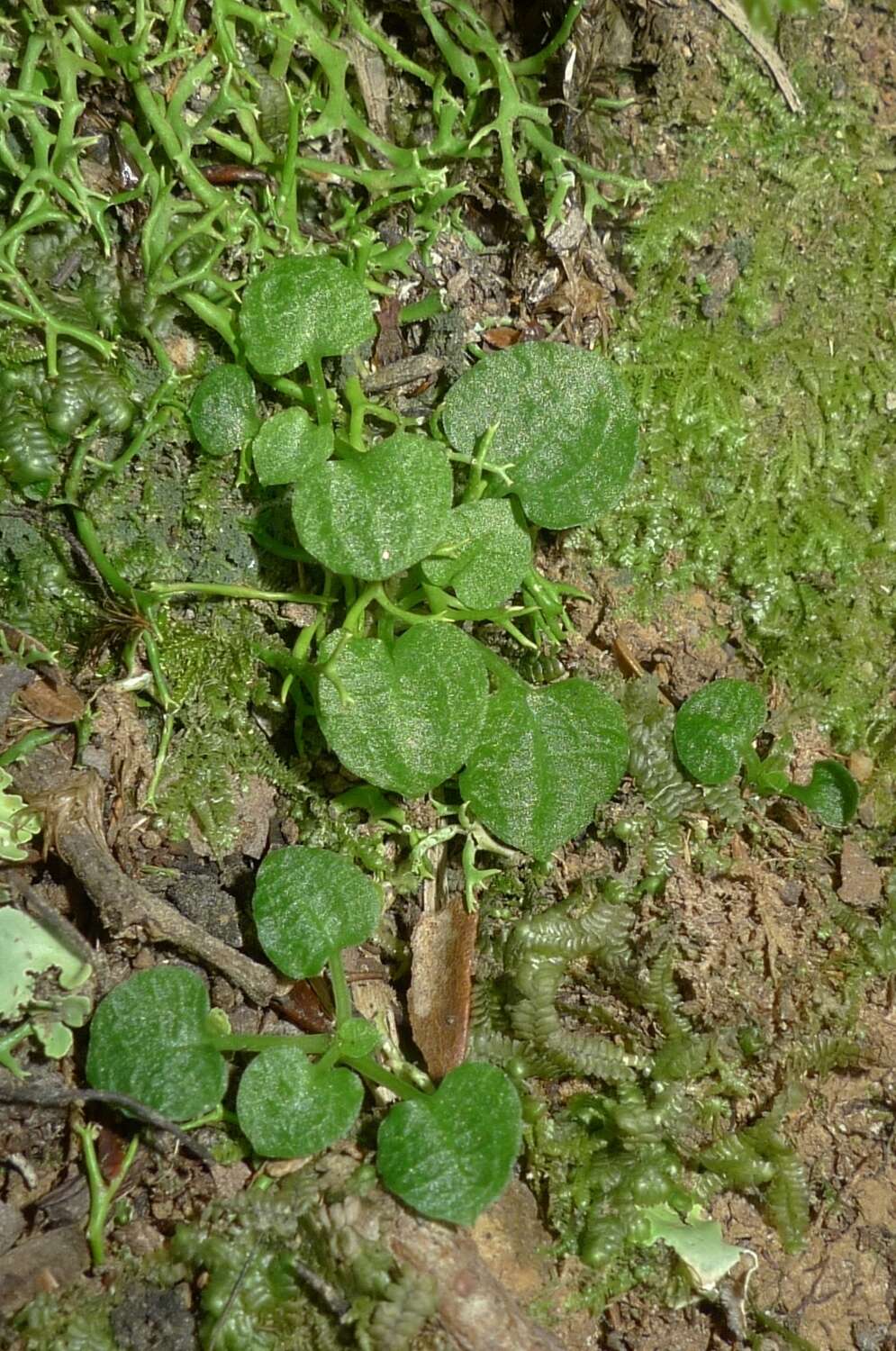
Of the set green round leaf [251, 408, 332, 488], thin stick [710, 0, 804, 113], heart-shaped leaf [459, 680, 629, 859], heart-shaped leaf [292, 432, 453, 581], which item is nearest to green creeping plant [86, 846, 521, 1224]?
heart-shaped leaf [459, 680, 629, 859]

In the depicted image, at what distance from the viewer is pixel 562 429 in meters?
1.40

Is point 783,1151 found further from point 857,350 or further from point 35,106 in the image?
point 35,106

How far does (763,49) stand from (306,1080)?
1.68 m

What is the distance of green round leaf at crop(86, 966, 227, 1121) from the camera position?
1.23 metres

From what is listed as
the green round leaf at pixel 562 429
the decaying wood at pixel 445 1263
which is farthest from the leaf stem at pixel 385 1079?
the green round leaf at pixel 562 429

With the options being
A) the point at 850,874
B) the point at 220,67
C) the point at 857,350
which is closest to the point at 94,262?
the point at 220,67

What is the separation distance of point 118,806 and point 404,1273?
2.28ft

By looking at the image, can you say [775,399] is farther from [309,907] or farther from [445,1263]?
[445,1263]

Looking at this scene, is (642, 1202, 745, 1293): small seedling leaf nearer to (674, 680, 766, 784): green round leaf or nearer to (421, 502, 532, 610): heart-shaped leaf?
(674, 680, 766, 784): green round leaf

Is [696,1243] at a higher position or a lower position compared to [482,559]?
lower

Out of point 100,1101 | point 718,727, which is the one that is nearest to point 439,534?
point 718,727

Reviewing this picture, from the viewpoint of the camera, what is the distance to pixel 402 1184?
1187 millimetres

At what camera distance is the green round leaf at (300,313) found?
1.32 meters

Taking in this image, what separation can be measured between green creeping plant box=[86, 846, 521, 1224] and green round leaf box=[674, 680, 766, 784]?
1.70 feet
